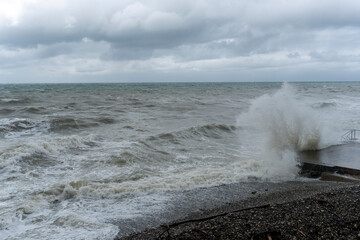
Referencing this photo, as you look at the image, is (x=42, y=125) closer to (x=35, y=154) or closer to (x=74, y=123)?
(x=74, y=123)

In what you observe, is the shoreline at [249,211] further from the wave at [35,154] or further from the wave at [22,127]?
the wave at [22,127]

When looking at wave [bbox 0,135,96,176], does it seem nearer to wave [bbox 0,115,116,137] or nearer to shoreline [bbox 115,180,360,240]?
wave [bbox 0,115,116,137]

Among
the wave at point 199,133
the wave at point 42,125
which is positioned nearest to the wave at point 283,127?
the wave at point 199,133

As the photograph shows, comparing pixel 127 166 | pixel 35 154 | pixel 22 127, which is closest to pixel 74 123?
pixel 22 127

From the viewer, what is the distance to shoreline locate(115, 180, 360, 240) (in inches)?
175

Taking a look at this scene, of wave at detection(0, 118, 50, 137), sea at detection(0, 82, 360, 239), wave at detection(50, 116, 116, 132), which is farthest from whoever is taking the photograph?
wave at detection(50, 116, 116, 132)

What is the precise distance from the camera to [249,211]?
17.3ft

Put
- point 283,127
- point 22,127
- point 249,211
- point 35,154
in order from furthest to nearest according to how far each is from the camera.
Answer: point 22,127 < point 283,127 < point 35,154 < point 249,211

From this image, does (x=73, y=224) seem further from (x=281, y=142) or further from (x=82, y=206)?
(x=281, y=142)

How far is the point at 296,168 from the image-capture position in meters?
8.75

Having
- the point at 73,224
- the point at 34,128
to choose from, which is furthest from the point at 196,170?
the point at 34,128

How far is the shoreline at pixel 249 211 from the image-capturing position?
444cm

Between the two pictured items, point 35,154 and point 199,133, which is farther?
point 199,133

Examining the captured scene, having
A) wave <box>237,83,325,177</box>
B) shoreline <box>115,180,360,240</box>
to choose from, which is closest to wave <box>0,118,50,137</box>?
wave <box>237,83,325,177</box>
